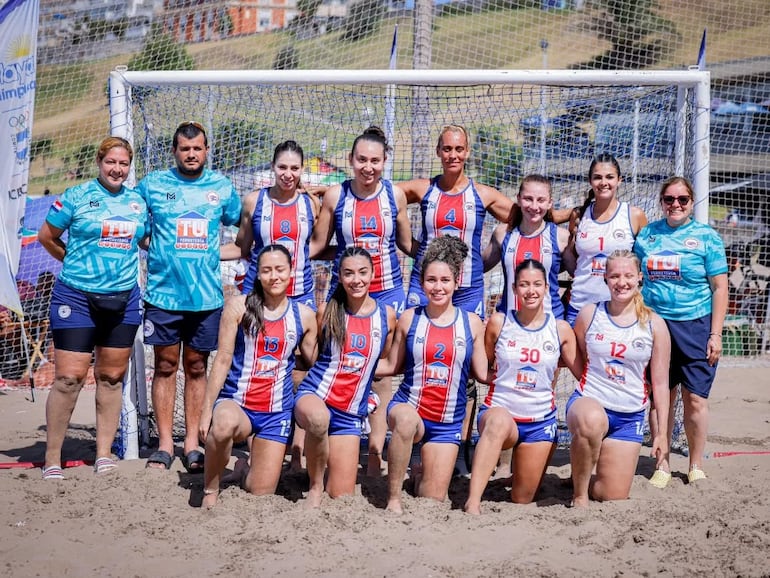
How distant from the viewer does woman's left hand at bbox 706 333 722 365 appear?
15.9 feet

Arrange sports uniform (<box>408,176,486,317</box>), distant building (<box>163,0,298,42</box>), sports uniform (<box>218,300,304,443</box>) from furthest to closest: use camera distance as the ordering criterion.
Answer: distant building (<box>163,0,298,42</box>) < sports uniform (<box>408,176,486,317</box>) < sports uniform (<box>218,300,304,443</box>)

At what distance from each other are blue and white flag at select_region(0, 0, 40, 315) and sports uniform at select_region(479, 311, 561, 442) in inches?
130

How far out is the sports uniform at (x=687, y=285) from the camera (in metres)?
4.88

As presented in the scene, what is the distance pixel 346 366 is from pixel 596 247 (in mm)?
1750

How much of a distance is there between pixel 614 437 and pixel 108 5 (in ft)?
52.1

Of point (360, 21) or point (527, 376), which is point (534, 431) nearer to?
point (527, 376)

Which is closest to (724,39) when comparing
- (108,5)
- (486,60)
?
(486,60)

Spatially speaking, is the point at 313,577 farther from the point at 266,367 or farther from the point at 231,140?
the point at 231,140

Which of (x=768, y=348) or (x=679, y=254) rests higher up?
(x=679, y=254)

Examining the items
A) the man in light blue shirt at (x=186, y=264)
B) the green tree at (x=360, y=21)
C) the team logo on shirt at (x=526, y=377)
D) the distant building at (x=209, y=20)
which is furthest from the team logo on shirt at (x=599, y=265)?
the distant building at (x=209, y=20)

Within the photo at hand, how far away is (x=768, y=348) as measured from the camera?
921cm

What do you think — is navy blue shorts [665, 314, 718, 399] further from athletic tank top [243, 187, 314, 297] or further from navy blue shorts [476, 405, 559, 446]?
athletic tank top [243, 187, 314, 297]

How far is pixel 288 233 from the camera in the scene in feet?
16.6

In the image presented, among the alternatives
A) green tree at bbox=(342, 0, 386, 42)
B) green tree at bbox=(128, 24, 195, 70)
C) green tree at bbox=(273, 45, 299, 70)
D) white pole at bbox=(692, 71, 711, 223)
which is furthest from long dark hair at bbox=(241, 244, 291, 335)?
green tree at bbox=(273, 45, 299, 70)
